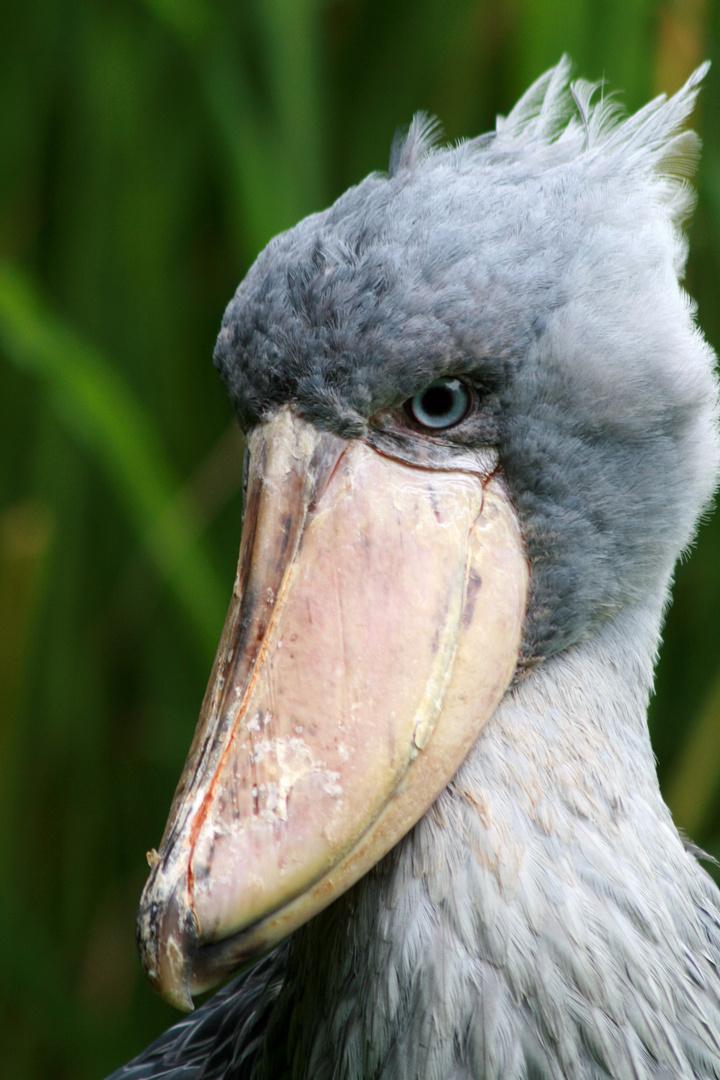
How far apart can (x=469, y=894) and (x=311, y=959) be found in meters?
0.15

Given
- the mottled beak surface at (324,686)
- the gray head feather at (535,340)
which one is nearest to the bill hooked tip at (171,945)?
the mottled beak surface at (324,686)

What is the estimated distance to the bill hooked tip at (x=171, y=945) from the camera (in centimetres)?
64

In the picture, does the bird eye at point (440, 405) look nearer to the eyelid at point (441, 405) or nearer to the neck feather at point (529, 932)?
the eyelid at point (441, 405)

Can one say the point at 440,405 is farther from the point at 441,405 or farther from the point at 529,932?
the point at 529,932

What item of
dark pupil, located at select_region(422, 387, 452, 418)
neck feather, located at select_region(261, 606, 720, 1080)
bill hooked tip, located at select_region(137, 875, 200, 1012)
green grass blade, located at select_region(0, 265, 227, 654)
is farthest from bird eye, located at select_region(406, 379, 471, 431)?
green grass blade, located at select_region(0, 265, 227, 654)

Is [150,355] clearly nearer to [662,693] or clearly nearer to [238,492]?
[238,492]

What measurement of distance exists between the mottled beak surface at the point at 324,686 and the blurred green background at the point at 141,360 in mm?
626

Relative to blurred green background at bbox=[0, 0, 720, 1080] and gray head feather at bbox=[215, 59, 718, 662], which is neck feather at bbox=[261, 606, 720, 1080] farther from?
blurred green background at bbox=[0, 0, 720, 1080]

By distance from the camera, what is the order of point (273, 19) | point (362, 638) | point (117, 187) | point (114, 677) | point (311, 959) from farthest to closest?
point (114, 677) < point (117, 187) < point (273, 19) < point (311, 959) < point (362, 638)

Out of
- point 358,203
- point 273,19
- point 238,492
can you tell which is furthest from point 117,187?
point 358,203

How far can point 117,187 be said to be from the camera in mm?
1627

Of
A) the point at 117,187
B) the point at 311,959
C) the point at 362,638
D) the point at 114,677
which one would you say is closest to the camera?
the point at 362,638

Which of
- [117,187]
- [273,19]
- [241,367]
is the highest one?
[273,19]

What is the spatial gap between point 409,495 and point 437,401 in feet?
0.21
